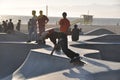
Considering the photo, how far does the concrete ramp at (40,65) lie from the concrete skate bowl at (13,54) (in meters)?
2.94

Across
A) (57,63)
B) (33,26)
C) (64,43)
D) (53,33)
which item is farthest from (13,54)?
(64,43)

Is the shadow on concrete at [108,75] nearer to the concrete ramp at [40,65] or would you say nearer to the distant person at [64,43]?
the distant person at [64,43]

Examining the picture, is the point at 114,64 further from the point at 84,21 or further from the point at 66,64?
the point at 84,21

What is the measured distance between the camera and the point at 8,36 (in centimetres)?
2245

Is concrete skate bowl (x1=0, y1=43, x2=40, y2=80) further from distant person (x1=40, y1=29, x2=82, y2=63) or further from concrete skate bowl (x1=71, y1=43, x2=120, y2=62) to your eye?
distant person (x1=40, y1=29, x2=82, y2=63)

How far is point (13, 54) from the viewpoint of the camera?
1698 cm

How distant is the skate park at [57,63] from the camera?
9.96 metres

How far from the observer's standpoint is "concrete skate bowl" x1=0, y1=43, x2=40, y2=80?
1666 centimetres

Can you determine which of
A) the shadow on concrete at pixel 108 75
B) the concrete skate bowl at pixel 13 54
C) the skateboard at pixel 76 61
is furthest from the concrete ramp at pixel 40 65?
the concrete skate bowl at pixel 13 54

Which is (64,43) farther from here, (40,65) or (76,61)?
(40,65)

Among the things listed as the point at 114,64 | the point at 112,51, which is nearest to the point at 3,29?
the point at 112,51

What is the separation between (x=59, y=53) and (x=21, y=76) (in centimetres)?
156

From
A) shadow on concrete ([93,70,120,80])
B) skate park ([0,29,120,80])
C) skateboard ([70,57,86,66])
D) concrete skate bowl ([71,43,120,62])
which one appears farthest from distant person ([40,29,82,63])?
concrete skate bowl ([71,43,120,62])

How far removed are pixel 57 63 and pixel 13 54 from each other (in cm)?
540
